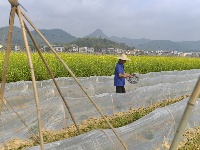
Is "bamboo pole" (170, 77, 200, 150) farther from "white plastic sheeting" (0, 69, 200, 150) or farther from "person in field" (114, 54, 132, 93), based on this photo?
"person in field" (114, 54, 132, 93)

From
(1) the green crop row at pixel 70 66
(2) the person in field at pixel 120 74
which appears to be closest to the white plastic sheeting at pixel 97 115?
(2) the person in field at pixel 120 74

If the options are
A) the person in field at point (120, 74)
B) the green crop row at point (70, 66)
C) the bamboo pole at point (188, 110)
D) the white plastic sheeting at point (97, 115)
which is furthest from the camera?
the green crop row at point (70, 66)

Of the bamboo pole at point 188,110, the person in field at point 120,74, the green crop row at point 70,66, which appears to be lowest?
the green crop row at point 70,66

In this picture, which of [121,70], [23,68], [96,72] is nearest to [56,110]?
[121,70]

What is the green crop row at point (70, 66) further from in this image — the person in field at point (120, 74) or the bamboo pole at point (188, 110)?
the bamboo pole at point (188, 110)

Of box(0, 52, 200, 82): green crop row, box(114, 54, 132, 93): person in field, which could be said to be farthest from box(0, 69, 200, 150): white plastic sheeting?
box(0, 52, 200, 82): green crop row

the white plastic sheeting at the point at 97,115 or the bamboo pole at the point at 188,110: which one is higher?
the bamboo pole at the point at 188,110

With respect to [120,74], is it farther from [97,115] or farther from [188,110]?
[188,110]

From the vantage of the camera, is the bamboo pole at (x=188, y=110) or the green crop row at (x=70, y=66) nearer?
the bamboo pole at (x=188, y=110)

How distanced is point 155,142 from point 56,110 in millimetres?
2378

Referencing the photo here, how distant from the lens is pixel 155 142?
5102 millimetres

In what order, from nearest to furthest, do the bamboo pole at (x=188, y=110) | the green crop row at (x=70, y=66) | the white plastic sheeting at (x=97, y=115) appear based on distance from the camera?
1. the bamboo pole at (x=188, y=110)
2. the white plastic sheeting at (x=97, y=115)
3. the green crop row at (x=70, y=66)

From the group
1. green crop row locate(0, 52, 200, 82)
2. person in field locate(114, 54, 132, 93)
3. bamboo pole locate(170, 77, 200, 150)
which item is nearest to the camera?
bamboo pole locate(170, 77, 200, 150)

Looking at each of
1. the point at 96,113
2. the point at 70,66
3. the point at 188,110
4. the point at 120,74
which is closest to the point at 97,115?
the point at 96,113
